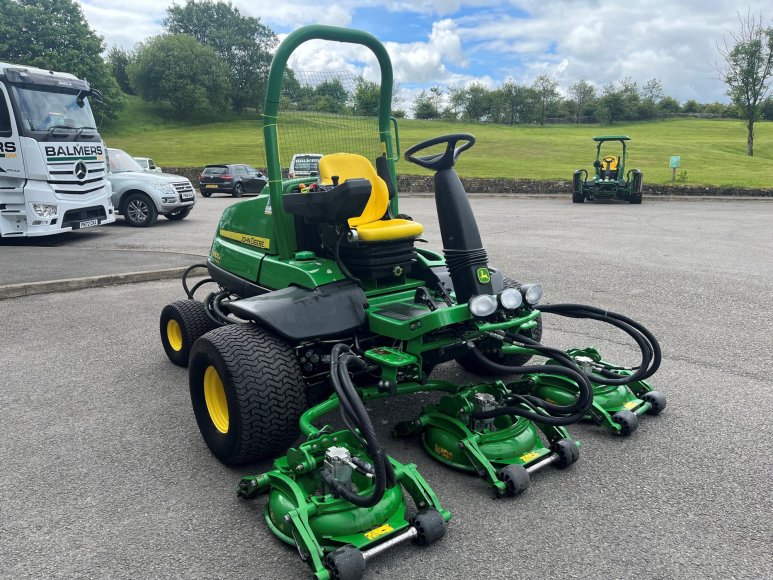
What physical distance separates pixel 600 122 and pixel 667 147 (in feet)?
118

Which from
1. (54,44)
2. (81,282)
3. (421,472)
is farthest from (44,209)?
(54,44)

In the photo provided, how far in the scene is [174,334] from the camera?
5.07 m

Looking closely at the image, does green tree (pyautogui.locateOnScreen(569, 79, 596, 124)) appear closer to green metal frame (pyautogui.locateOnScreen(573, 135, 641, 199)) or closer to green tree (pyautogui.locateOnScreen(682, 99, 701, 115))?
green tree (pyautogui.locateOnScreen(682, 99, 701, 115))

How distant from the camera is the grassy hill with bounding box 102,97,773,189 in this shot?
2673cm

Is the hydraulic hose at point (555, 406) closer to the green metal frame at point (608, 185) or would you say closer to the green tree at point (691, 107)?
the green metal frame at point (608, 185)

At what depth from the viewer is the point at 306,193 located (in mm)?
3744

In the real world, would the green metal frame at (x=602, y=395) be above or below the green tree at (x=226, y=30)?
below

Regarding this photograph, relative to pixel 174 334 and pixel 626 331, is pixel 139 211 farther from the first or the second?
pixel 626 331

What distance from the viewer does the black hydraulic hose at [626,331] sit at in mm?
3436

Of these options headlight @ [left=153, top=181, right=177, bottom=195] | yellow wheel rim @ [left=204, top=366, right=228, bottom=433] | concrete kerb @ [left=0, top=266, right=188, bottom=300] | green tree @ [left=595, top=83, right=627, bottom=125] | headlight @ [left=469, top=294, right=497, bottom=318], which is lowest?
yellow wheel rim @ [left=204, top=366, right=228, bottom=433]

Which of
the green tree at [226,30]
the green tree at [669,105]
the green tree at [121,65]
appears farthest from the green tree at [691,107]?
the green tree at [121,65]

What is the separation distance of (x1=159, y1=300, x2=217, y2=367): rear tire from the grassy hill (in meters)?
1.66

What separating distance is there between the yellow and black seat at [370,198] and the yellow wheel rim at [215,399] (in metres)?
1.26

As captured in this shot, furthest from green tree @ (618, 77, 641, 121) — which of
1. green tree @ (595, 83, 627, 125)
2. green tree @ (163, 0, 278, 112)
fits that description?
green tree @ (163, 0, 278, 112)
